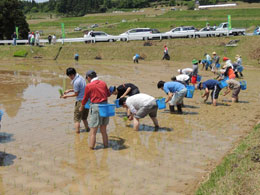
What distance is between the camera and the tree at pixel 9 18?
1827 inches

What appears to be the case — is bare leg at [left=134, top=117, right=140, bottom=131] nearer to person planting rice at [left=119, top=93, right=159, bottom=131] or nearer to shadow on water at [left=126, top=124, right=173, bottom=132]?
person planting rice at [left=119, top=93, right=159, bottom=131]

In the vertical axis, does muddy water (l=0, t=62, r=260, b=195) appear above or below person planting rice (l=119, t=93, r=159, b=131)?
below

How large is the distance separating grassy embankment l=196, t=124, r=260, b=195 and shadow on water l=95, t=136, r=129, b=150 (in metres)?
2.67

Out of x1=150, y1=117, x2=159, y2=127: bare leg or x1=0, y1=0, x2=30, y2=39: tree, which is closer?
x1=150, y1=117, x2=159, y2=127: bare leg

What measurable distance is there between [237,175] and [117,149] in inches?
133

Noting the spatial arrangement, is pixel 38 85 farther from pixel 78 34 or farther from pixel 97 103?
pixel 78 34

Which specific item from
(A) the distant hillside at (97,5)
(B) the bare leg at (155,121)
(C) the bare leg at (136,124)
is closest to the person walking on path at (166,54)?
(B) the bare leg at (155,121)

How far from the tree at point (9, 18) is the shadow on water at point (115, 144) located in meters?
41.4

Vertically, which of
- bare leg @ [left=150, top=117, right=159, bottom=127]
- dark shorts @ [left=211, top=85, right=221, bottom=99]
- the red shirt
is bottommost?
bare leg @ [left=150, top=117, right=159, bottom=127]

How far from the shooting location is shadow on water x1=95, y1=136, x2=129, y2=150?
8914 millimetres

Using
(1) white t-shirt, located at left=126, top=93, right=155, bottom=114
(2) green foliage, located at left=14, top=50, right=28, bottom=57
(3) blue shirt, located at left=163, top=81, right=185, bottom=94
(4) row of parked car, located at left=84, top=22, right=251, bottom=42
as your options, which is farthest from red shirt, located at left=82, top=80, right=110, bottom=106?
(2) green foliage, located at left=14, top=50, right=28, bottom=57

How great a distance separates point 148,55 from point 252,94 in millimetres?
18144

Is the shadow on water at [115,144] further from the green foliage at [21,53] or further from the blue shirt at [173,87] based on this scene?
the green foliage at [21,53]

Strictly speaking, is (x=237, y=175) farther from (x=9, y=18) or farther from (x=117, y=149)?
(x=9, y=18)
